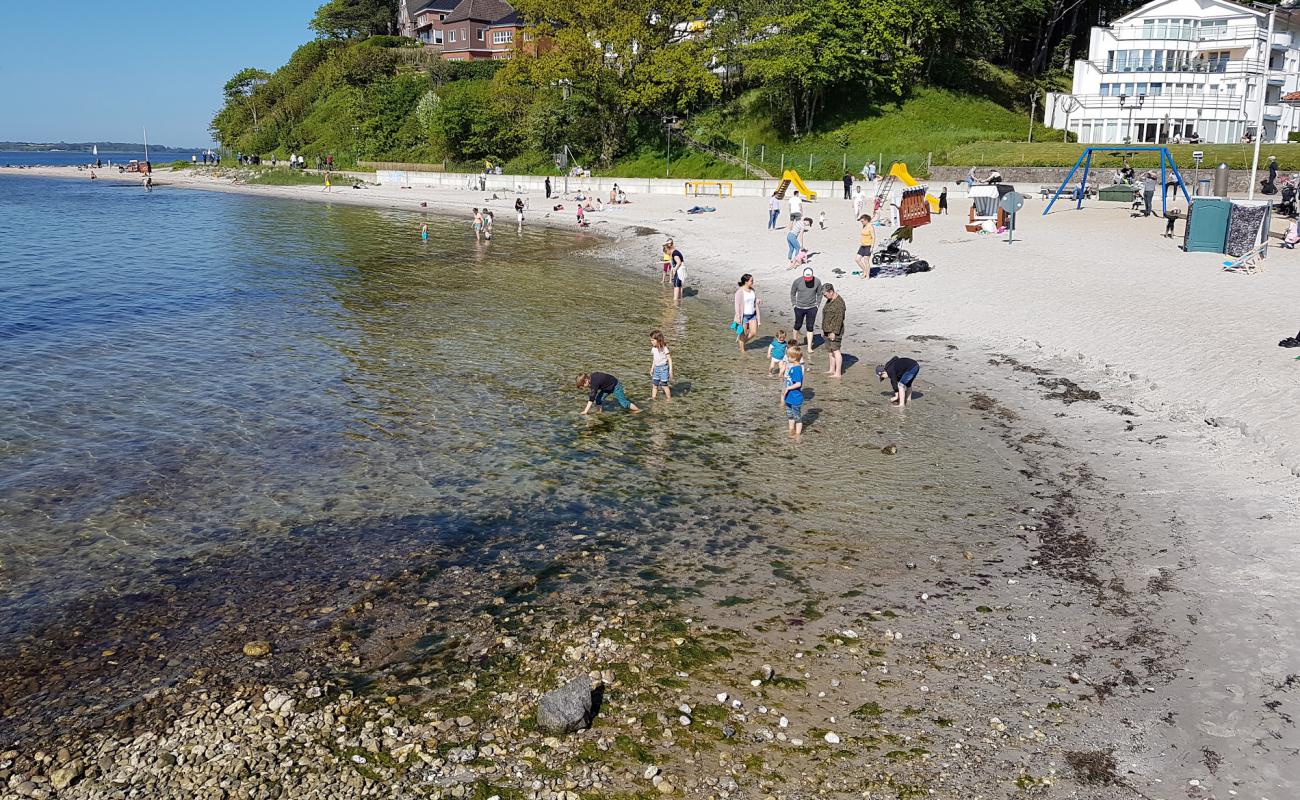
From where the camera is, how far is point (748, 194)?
183 feet

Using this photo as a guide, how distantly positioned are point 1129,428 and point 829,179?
45385mm

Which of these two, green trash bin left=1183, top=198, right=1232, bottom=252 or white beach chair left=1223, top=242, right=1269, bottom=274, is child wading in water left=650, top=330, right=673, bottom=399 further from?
green trash bin left=1183, top=198, right=1232, bottom=252

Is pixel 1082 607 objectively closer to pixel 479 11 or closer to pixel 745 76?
pixel 745 76

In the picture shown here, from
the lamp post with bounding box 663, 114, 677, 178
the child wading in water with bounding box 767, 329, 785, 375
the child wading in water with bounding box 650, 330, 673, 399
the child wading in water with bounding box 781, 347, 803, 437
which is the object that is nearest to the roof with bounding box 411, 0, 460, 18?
the lamp post with bounding box 663, 114, 677, 178

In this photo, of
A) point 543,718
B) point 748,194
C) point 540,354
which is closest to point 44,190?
point 748,194

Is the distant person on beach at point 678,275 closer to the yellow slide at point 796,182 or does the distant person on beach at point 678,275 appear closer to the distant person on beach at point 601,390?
the distant person on beach at point 601,390

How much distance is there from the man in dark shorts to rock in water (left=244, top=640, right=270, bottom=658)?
14.3 metres

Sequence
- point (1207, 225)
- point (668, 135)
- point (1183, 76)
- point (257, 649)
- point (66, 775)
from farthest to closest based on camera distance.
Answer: point (668, 135)
point (1183, 76)
point (1207, 225)
point (257, 649)
point (66, 775)

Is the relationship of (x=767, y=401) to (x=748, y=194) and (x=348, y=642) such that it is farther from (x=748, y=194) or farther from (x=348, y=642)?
(x=748, y=194)

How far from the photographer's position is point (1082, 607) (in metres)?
9.28

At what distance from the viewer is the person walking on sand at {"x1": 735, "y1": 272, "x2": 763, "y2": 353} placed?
20719 mm

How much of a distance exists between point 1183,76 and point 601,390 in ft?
229

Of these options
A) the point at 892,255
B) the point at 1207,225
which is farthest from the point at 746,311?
the point at 1207,225

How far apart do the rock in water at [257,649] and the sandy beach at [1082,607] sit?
859 millimetres
